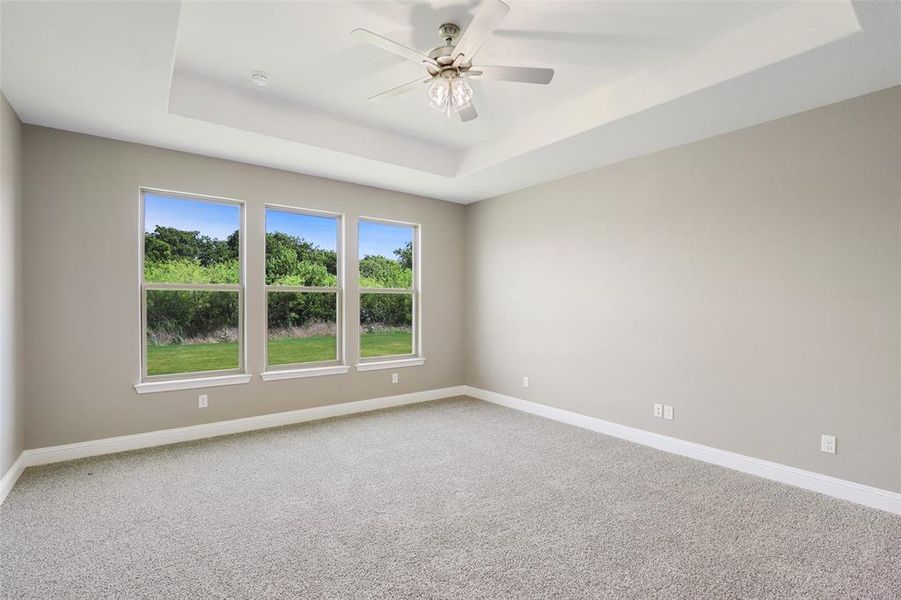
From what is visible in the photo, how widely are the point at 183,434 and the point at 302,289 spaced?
5.64 ft

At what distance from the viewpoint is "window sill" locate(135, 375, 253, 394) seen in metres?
3.76

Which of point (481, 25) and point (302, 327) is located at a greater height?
point (481, 25)

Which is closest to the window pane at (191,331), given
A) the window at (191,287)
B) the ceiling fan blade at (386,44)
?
the window at (191,287)

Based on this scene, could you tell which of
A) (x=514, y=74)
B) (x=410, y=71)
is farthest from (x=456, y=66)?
(x=410, y=71)

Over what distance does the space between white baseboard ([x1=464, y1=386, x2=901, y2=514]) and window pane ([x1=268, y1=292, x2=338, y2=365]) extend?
2.45 metres

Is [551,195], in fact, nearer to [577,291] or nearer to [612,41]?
[577,291]

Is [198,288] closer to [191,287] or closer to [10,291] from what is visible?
[191,287]

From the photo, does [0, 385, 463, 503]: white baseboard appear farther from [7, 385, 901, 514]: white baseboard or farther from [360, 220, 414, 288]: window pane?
[360, 220, 414, 288]: window pane

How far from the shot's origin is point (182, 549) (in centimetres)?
221

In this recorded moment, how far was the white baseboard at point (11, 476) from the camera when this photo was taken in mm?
2748

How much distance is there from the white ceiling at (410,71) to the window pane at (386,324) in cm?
178

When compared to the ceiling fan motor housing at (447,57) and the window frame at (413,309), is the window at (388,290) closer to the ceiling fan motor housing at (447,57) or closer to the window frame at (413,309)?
the window frame at (413,309)

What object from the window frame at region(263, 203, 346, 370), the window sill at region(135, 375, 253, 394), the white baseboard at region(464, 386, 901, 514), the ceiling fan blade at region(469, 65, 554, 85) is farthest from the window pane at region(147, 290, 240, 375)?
the white baseboard at region(464, 386, 901, 514)

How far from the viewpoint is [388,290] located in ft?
17.5
